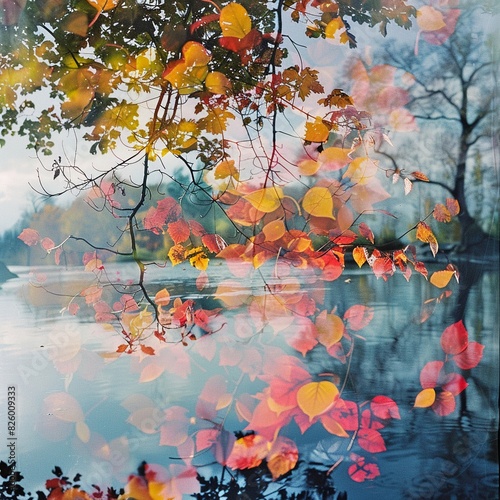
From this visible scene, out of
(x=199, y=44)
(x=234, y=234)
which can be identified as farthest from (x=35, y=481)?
(x=199, y=44)

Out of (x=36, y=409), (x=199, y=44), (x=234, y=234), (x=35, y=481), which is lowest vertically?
(x=35, y=481)

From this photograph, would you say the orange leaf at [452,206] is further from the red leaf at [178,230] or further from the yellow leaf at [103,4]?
the yellow leaf at [103,4]

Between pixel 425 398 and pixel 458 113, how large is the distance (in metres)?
0.58

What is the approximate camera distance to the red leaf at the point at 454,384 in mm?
1140

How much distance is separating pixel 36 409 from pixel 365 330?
2.21ft

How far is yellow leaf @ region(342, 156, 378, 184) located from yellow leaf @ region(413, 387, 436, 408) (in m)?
0.45

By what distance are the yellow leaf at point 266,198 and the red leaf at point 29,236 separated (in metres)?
0.42

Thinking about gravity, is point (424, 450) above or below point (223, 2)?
below

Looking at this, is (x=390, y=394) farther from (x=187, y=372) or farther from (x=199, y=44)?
(x=199, y=44)

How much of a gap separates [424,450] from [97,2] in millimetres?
1108

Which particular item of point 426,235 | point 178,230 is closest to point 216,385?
point 178,230

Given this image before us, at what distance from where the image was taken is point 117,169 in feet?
3.67

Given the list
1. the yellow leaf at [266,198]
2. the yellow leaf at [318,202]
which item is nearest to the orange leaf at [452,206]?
the yellow leaf at [318,202]

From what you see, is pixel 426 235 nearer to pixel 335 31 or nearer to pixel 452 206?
pixel 452 206
